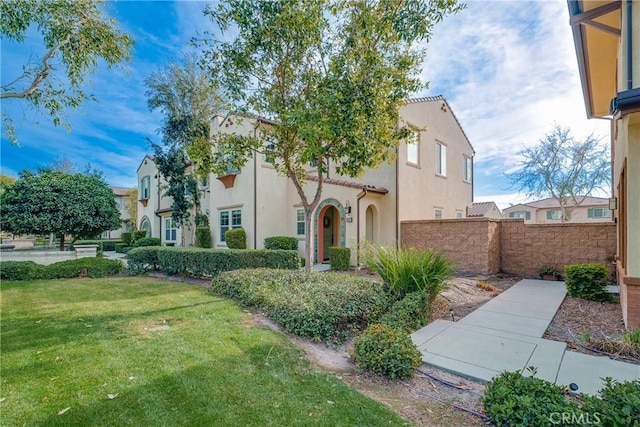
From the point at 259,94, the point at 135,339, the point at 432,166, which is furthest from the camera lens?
the point at 432,166

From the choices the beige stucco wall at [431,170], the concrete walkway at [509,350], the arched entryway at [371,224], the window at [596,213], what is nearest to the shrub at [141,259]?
the arched entryway at [371,224]

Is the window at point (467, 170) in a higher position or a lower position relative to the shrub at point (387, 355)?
higher

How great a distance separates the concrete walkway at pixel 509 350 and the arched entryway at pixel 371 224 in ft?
24.1

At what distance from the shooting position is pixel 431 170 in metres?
15.7

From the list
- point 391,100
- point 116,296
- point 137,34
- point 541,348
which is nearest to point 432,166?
point 391,100

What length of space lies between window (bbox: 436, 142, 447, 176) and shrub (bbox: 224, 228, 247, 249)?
1071 centimetres

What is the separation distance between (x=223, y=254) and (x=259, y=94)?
5.28 meters

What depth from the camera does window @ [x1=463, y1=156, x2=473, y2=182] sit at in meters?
19.5

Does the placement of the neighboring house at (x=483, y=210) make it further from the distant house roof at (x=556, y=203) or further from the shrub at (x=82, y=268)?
the shrub at (x=82, y=268)

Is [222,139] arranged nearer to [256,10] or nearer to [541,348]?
[256,10]

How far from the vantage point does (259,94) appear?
316 inches

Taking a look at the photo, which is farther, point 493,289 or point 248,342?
point 493,289

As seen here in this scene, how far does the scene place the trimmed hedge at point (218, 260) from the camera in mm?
10172

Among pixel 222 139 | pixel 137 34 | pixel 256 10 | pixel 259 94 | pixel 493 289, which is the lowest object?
pixel 493 289
